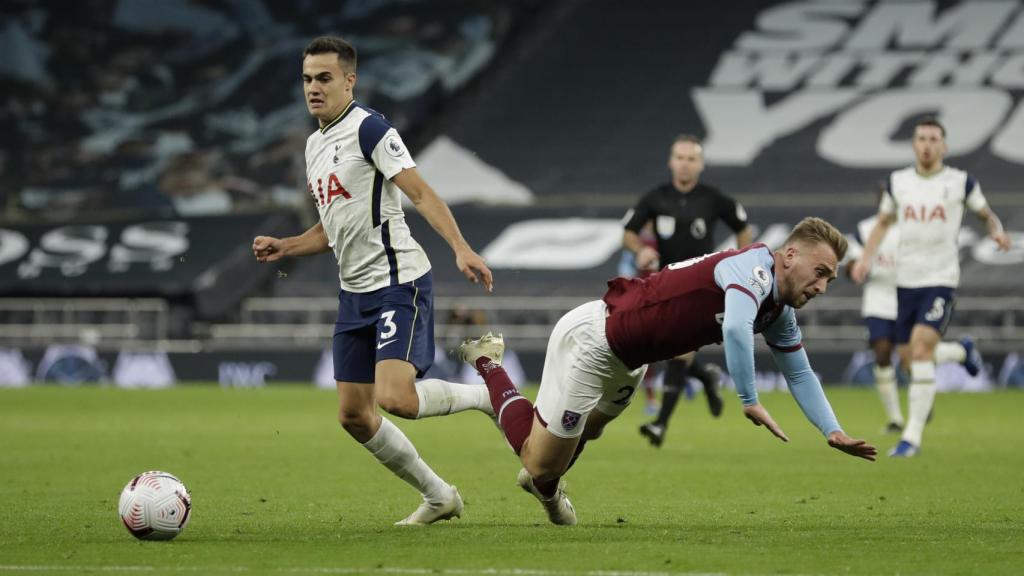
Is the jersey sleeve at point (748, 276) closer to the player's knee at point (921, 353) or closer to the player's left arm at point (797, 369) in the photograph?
the player's left arm at point (797, 369)

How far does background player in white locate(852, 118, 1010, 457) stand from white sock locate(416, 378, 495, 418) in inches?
200

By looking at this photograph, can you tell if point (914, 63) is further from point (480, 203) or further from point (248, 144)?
point (248, 144)

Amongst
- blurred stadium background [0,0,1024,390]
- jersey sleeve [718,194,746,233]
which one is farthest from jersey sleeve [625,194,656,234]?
blurred stadium background [0,0,1024,390]

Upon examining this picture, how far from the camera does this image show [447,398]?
803 cm

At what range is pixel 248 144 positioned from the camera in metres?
31.7

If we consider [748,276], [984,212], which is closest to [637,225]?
[984,212]

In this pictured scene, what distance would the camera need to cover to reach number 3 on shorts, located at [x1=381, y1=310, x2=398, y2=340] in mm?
7656

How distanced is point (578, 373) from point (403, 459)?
0.98 meters

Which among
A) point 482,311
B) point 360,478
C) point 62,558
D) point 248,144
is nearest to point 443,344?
point 482,311

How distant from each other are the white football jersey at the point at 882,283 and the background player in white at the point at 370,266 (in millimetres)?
8878

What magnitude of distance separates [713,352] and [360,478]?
1403cm

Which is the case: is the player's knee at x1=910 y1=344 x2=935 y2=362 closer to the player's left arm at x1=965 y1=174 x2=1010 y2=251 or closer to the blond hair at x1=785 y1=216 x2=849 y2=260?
the player's left arm at x1=965 y1=174 x2=1010 y2=251

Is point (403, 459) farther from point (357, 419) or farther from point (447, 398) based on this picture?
point (447, 398)

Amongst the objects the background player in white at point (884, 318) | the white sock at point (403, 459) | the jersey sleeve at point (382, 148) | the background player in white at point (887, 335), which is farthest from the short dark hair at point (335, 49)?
the background player in white at point (884, 318)
